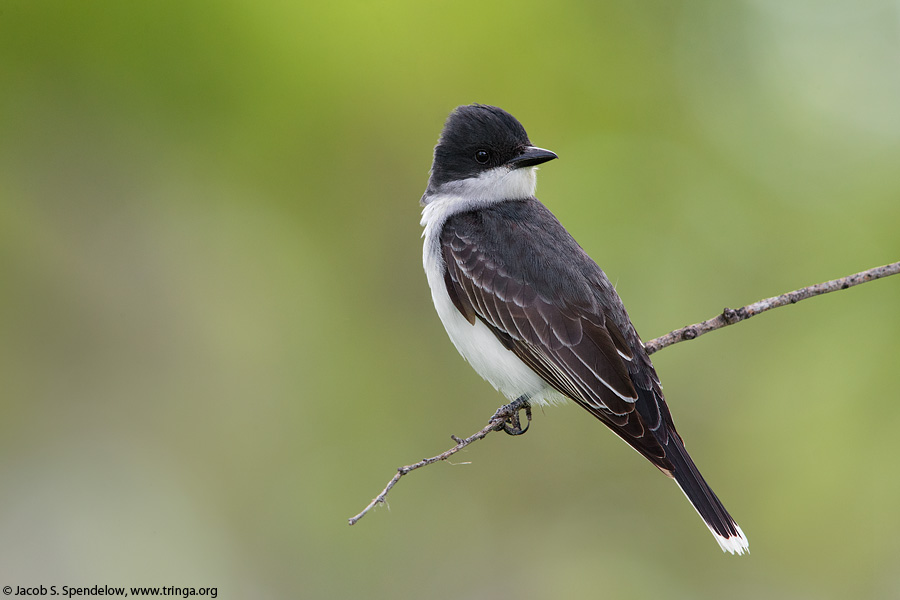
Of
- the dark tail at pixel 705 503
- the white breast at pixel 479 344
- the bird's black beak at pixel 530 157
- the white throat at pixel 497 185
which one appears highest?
the bird's black beak at pixel 530 157

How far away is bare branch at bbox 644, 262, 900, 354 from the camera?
3.16 m

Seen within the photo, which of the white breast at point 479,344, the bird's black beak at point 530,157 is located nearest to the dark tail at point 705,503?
the white breast at point 479,344

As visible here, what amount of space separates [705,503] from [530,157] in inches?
74.4

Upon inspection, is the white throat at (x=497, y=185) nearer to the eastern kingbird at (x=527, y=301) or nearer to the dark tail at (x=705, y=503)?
the eastern kingbird at (x=527, y=301)

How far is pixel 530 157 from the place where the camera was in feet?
14.1

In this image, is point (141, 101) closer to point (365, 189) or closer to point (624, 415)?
point (365, 189)

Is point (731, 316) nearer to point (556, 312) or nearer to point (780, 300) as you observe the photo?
point (780, 300)

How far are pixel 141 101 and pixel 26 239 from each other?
1.27 m

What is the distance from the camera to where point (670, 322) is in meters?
5.71

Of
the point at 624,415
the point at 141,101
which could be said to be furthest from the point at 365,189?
the point at 624,415

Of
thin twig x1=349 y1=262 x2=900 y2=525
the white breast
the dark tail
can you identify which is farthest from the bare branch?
the white breast

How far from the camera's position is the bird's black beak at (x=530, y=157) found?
4.24 metres

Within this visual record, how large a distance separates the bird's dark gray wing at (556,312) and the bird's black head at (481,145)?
271 mm

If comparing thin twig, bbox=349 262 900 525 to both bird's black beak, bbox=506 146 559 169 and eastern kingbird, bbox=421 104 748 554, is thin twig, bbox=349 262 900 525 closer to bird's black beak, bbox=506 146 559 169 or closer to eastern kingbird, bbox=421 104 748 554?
eastern kingbird, bbox=421 104 748 554
